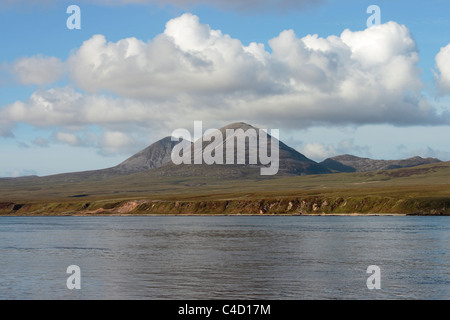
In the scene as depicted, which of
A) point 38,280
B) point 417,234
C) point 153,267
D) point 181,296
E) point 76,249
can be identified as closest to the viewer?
point 181,296

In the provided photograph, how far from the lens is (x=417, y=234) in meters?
118

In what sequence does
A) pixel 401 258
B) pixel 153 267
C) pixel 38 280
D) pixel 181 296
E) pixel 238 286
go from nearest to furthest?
1. pixel 181 296
2. pixel 238 286
3. pixel 38 280
4. pixel 153 267
5. pixel 401 258

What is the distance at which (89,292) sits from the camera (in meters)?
52.4
